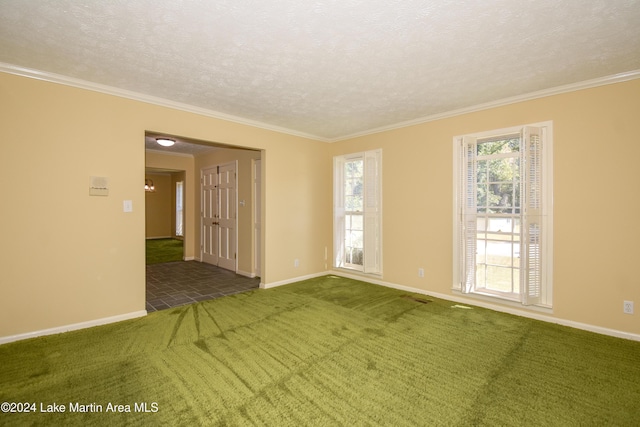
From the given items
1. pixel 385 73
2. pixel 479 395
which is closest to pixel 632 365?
pixel 479 395

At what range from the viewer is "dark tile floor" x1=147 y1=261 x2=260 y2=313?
430cm

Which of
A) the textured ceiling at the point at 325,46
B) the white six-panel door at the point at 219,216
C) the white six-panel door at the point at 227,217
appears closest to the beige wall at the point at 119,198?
the textured ceiling at the point at 325,46

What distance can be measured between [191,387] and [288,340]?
3.27 feet

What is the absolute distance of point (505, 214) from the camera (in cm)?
375

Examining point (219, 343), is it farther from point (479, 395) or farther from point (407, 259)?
point (407, 259)

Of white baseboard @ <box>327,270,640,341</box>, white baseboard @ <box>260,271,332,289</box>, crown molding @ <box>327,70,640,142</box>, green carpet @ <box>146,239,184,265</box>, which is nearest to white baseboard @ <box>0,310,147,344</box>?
white baseboard @ <box>260,271,332,289</box>

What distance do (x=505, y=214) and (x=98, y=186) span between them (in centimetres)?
484

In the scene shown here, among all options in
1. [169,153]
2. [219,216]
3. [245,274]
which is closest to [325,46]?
[245,274]

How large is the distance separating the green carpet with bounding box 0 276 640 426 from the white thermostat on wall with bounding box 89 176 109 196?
58.3 inches

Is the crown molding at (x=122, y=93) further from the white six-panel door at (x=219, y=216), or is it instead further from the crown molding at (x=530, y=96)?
the crown molding at (x=530, y=96)

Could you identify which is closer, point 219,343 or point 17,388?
point 17,388

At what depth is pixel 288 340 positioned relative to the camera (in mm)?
2938

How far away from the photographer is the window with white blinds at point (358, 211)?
16.7ft

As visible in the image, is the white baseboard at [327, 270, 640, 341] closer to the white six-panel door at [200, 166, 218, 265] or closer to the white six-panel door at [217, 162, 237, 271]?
the white six-panel door at [217, 162, 237, 271]
